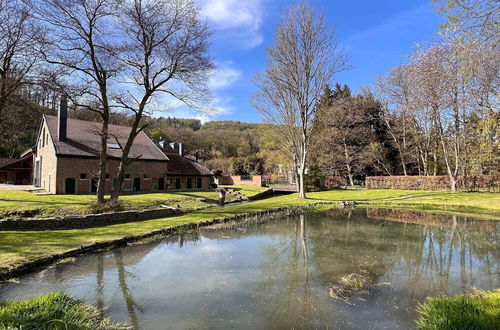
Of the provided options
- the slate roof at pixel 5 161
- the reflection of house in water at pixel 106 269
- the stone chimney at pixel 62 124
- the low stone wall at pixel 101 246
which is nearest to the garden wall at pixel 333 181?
the low stone wall at pixel 101 246

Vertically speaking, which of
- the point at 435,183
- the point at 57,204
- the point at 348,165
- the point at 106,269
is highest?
the point at 348,165

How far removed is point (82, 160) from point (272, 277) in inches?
925

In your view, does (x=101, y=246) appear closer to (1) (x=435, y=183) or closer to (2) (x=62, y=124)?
(2) (x=62, y=124)

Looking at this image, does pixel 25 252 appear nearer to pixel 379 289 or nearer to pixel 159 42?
pixel 379 289

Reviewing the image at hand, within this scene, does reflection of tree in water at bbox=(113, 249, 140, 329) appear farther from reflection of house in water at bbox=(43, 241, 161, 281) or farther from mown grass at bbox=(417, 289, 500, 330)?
mown grass at bbox=(417, 289, 500, 330)

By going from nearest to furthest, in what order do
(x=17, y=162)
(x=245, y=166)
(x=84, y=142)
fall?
(x=84, y=142), (x=17, y=162), (x=245, y=166)

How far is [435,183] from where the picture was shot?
91.1 ft

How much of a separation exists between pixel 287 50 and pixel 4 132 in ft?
121

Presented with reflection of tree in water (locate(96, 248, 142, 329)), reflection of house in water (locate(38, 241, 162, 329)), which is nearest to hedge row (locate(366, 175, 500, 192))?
reflection of house in water (locate(38, 241, 162, 329))

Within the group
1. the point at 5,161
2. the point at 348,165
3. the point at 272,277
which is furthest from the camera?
the point at 348,165

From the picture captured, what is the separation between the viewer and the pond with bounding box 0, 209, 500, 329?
4551 millimetres

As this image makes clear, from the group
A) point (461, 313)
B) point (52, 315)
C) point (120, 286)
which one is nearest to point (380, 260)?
point (461, 313)

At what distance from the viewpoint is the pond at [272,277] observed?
4.55m

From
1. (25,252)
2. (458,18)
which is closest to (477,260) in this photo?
(458,18)
